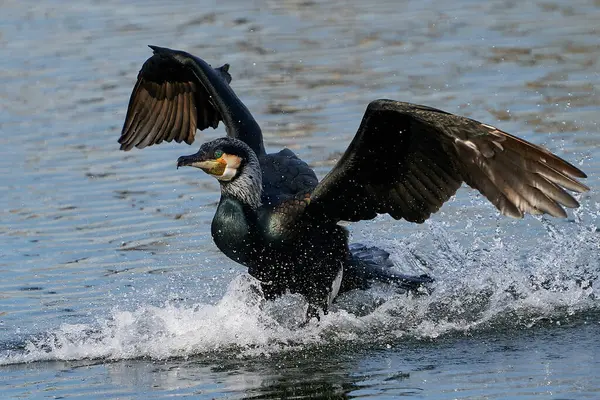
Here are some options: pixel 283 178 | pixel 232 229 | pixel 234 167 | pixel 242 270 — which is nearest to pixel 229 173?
pixel 234 167

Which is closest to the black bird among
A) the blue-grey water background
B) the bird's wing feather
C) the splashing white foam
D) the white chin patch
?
the white chin patch

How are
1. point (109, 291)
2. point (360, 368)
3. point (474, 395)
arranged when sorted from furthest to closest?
1. point (109, 291)
2. point (360, 368)
3. point (474, 395)

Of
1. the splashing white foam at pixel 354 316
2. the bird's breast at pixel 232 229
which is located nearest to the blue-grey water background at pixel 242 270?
the splashing white foam at pixel 354 316

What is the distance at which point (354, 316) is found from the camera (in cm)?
786

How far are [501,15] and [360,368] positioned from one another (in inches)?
385

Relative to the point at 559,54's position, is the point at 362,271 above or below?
below

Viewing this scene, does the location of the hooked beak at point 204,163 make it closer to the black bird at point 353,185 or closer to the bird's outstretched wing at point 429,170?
the black bird at point 353,185

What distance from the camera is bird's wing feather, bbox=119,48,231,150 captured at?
8.90 meters

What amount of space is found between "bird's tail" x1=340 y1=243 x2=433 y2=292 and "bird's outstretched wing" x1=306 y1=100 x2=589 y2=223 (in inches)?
20.7

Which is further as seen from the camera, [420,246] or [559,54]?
[559,54]

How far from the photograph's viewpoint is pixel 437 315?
308 inches

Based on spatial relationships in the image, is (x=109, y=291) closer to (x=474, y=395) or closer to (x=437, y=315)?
(x=437, y=315)

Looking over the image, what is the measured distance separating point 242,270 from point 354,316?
54.6 inches

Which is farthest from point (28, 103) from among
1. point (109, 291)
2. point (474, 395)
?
point (474, 395)
